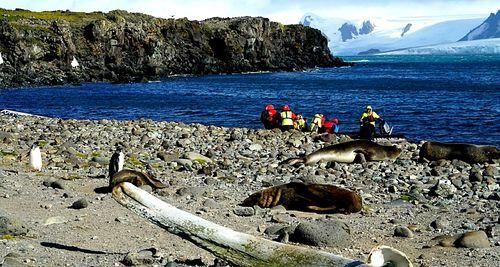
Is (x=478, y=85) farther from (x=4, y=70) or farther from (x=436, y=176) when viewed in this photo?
(x=436, y=176)

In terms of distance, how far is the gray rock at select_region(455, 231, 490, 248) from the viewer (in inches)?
352

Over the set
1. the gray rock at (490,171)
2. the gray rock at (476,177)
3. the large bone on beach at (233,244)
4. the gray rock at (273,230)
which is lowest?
Answer: the gray rock at (490,171)

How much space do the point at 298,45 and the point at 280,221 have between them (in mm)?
124704

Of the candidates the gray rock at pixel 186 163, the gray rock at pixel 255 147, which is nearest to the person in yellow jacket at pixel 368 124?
the gray rock at pixel 255 147

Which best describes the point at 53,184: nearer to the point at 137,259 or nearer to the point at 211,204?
the point at 211,204

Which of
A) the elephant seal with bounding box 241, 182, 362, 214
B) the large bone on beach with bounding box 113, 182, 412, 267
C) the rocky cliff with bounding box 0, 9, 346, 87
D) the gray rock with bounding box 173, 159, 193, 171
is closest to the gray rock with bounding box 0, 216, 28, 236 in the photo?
the large bone on beach with bounding box 113, 182, 412, 267

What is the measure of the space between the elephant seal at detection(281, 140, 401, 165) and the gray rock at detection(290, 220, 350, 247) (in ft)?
27.0

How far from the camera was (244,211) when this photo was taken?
35.8 ft

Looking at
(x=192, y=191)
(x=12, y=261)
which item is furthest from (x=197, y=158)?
(x=12, y=261)

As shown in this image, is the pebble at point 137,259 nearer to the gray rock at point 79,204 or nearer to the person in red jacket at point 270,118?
the gray rock at point 79,204

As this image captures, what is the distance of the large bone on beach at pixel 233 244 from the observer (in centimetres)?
586

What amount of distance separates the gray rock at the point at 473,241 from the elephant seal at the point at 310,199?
2418 millimetres

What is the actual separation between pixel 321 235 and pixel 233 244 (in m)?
2.34

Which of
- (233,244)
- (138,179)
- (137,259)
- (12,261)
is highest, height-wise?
(233,244)
